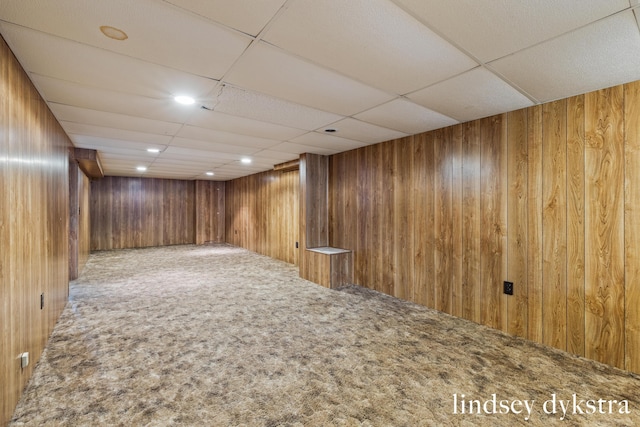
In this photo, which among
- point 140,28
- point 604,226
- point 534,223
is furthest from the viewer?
point 534,223

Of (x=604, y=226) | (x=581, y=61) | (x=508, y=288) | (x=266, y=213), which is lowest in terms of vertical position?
(x=508, y=288)

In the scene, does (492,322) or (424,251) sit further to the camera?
(424,251)

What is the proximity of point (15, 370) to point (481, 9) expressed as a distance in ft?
10.7

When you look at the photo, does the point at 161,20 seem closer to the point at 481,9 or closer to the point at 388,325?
the point at 481,9

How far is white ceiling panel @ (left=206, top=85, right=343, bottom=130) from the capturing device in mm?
2352

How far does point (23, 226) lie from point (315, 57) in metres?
2.23

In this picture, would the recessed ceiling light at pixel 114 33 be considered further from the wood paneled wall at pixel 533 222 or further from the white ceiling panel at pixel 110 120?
the wood paneled wall at pixel 533 222

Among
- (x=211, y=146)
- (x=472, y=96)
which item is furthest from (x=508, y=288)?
(x=211, y=146)

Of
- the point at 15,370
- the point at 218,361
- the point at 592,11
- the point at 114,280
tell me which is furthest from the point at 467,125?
the point at 114,280

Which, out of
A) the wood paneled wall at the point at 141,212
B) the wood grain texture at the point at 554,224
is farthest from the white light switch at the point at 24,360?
the wood paneled wall at the point at 141,212

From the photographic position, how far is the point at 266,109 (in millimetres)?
2664

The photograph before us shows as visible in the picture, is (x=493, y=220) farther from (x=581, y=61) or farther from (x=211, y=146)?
(x=211, y=146)

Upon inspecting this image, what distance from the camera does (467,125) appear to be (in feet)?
10.1

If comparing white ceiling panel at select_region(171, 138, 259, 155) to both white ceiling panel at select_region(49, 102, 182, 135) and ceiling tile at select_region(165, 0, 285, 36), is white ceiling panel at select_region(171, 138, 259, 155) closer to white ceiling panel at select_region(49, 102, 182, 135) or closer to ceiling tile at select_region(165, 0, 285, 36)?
white ceiling panel at select_region(49, 102, 182, 135)
